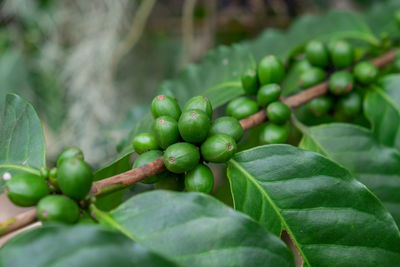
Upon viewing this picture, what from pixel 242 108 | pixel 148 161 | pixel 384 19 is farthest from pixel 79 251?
pixel 384 19

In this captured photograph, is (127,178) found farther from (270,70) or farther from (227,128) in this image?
(270,70)

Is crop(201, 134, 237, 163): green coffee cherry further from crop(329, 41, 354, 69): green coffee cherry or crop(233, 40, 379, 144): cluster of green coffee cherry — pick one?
crop(329, 41, 354, 69): green coffee cherry

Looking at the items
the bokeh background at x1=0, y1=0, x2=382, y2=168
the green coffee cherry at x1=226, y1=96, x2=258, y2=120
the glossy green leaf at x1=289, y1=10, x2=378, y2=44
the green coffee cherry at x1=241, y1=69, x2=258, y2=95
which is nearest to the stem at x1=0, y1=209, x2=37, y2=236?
the green coffee cherry at x1=226, y1=96, x2=258, y2=120

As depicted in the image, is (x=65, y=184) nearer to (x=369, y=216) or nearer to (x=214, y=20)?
(x=369, y=216)

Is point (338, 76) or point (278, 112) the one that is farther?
point (338, 76)

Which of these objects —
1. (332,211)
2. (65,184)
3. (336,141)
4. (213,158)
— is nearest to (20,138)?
(65,184)

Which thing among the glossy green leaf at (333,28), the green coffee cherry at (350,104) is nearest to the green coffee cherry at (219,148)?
the green coffee cherry at (350,104)
